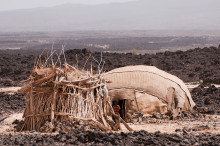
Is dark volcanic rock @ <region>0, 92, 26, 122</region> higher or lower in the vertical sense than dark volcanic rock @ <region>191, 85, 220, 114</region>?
lower

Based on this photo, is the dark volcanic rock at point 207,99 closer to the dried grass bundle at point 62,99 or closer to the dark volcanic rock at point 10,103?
the dried grass bundle at point 62,99

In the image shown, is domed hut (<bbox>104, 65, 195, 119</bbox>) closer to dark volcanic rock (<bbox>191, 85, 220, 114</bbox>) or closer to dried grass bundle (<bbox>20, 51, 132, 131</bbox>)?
dark volcanic rock (<bbox>191, 85, 220, 114</bbox>)

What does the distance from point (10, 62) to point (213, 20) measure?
148989mm

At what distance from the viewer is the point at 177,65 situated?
27094 mm

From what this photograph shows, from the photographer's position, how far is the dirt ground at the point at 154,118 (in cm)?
717

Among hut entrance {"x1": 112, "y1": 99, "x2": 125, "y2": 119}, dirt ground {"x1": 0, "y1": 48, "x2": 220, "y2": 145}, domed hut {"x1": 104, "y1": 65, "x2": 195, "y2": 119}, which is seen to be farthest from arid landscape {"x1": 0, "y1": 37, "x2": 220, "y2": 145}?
hut entrance {"x1": 112, "y1": 99, "x2": 125, "y2": 119}

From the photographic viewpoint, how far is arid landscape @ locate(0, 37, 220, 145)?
23.6ft

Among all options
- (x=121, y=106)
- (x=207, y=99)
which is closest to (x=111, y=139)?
(x=121, y=106)

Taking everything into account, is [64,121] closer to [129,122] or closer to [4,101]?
[129,122]

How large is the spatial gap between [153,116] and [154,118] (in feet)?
0.27

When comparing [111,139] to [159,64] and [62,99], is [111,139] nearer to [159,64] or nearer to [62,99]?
[62,99]

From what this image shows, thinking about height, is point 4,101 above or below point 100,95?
below

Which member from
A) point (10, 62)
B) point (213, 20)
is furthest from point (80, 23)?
point (10, 62)

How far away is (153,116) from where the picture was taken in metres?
11.0
